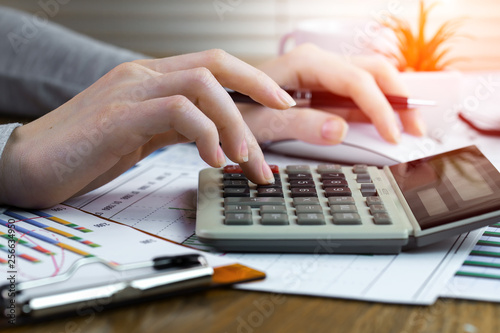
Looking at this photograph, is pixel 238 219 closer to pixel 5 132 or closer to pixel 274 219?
pixel 274 219

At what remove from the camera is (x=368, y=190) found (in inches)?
20.5

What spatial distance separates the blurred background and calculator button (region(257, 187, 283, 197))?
159cm

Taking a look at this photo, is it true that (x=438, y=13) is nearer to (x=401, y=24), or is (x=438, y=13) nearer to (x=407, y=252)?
(x=401, y=24)

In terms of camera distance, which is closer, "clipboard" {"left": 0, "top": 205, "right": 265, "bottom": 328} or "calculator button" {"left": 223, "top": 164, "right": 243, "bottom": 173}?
"clipboard" {"left": 0, "top": 205, "right": 265, "bottom": 328}

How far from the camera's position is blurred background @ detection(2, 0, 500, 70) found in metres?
2.00

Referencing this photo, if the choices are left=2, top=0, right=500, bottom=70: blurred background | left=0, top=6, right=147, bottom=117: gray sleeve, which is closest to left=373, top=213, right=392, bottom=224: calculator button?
left=0, top=6, right=147, bottom=117: gray sleeve

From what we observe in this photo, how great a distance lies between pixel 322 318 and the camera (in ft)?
1.17

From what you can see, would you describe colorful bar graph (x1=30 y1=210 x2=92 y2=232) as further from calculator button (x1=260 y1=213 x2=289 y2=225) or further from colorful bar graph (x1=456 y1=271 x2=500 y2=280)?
colorful bar graph (x1=456 y1=271 x2=500 y2=280)

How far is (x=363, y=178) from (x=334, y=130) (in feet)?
0.56

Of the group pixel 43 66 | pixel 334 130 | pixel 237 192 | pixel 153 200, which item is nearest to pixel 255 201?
pixel 237 192

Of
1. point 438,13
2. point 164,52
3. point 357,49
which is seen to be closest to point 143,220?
point 357,49

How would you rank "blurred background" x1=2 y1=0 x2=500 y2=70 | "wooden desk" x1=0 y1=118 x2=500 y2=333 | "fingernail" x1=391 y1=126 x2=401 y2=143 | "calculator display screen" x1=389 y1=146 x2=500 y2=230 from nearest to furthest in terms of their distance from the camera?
"wooden desk" x1=0 y1=118 x2=500 y2=333 < "calculator display screen" x1=389 y1=146 x2=500 y2=230 < "fingernail" x1=391 y1=126 x2=401 y2=143 < "blurred background" x1=2 y1=0 x2=500 y2=70

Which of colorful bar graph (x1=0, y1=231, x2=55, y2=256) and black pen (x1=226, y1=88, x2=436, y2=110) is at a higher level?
black pen (x1=226, y1=88, x2=436, y2=110)

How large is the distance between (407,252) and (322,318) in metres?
0.12
